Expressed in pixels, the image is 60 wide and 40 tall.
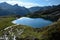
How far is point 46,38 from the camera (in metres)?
110

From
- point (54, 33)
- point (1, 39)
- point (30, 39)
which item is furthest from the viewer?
point (54, 33)

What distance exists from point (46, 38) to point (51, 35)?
4.19 m

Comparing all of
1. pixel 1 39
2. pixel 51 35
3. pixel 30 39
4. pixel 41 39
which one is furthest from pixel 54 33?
pixel 1 39

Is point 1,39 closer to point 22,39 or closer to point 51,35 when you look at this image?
point 22,39

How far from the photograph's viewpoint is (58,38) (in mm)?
103750

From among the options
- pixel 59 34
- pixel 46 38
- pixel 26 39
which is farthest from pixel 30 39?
pixel 59 34

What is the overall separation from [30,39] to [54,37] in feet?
56.6

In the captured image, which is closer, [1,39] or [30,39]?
[1,39]

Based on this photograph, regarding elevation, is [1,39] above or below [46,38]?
above

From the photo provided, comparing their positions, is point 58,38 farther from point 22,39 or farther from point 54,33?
point 22,39

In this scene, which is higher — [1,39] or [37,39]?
[1,39]

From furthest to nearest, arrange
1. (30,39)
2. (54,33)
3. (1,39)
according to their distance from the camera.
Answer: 1. (54,33)
2. (30,39)
3. (1,39)

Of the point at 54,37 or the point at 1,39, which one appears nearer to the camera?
the point at 1,39

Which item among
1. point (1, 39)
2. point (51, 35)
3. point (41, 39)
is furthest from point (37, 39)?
point (1, 39)
